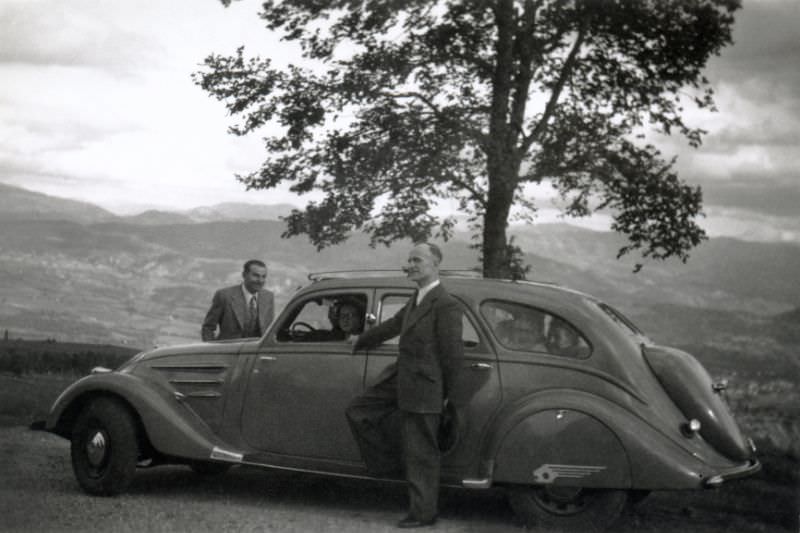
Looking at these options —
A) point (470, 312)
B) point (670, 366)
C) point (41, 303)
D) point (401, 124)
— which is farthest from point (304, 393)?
point (41, 303)

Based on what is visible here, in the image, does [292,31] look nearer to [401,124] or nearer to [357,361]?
[401,124]

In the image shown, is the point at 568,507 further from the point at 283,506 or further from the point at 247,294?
the point at 247,294

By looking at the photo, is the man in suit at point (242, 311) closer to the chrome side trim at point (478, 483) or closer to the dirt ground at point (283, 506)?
the dirt ground at point (283, 506)

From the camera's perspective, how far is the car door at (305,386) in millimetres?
7023

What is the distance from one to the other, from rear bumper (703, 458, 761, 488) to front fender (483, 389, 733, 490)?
0.04 m

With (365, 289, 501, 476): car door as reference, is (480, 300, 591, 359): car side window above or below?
above

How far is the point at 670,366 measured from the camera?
6.47 meters

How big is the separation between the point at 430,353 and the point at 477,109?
9457 millimetres

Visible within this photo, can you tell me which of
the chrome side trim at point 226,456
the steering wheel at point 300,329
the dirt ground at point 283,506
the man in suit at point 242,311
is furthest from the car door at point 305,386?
the man in suit at point 242,311

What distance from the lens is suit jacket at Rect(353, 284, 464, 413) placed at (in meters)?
6.38

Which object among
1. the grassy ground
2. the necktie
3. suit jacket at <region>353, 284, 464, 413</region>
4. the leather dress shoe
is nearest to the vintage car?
suit jacket at <region>353, 284, 464, 413</region>

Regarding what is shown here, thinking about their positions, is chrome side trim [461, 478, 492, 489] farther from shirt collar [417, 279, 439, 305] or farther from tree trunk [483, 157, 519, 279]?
tree trunk [483, 157, 519, 279]

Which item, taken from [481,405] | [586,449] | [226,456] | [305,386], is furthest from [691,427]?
[226,456]

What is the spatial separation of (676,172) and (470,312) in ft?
32.2
